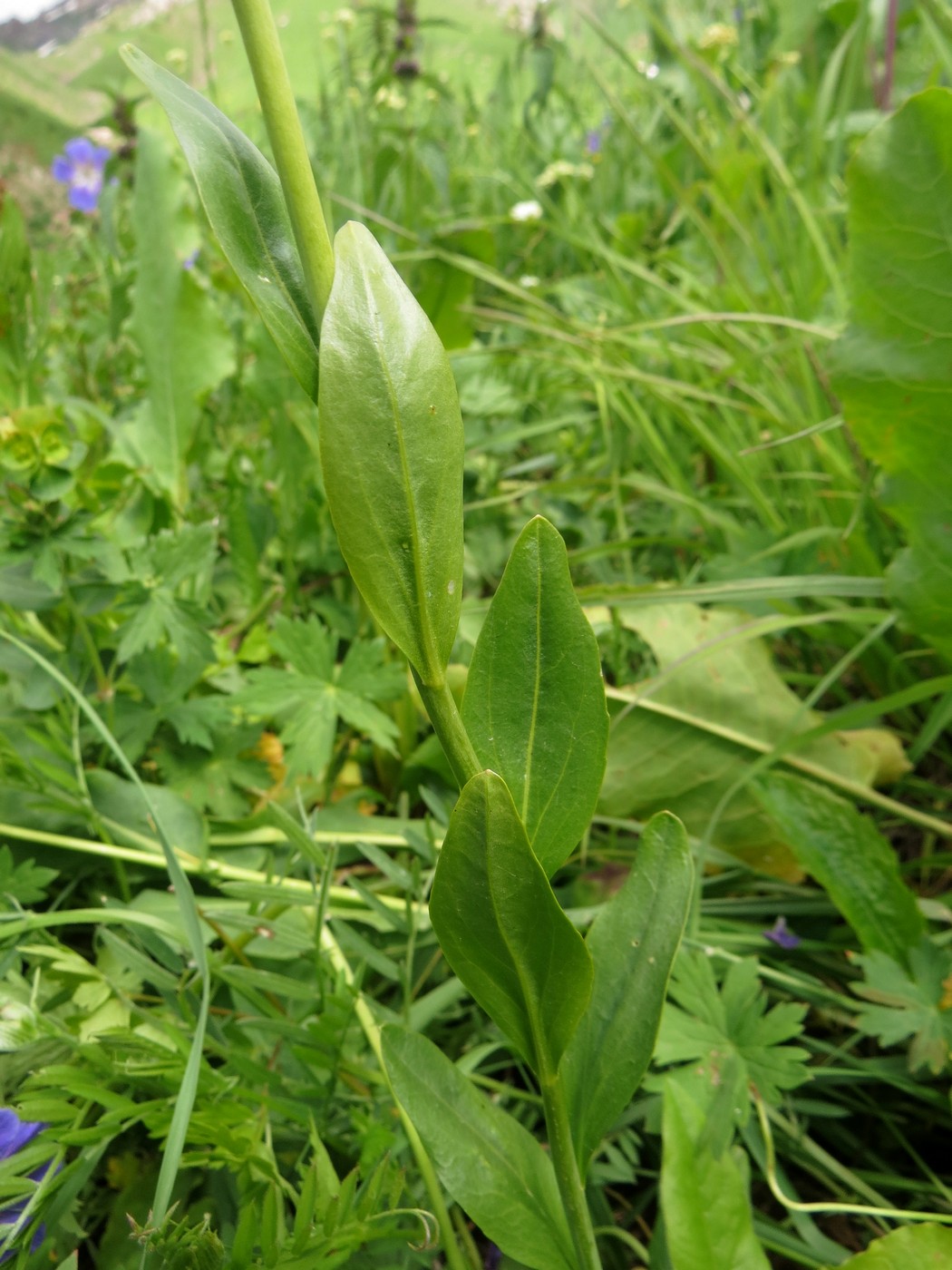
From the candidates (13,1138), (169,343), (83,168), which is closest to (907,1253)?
(13,1138)

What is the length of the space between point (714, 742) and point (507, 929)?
58 centimetres

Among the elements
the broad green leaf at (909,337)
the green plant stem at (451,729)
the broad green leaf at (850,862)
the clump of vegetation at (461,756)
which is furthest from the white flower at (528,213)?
the green plant stem at (451,729)

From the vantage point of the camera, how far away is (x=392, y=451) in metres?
0.36

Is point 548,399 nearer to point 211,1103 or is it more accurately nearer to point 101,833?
point 101,833

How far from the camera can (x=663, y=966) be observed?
1.57 ft

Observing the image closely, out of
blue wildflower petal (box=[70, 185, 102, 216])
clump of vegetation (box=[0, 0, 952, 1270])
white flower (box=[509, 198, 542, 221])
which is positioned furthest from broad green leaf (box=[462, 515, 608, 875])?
blue wildflower petal (box=[70, 185, 102, 216])

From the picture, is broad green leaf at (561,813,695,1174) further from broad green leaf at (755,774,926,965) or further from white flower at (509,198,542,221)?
white flower at (509,198,542,221)

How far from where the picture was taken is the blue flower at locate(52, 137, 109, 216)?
2.20m

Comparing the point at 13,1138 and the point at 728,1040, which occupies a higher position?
the point at 13,1138

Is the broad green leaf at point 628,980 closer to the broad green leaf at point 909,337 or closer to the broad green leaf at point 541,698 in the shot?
the broad green leaf at point 541,698

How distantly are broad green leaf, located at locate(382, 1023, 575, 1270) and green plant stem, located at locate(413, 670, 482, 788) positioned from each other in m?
0.16

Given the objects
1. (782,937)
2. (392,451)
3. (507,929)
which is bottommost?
(782,937)

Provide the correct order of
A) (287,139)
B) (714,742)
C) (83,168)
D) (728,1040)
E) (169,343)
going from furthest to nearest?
1. (83,168)
2. (169,343)
3. (714,742)
4. (728,1040)
5. (287,139)

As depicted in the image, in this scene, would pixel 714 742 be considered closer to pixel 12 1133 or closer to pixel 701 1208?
pixel 701 1208
